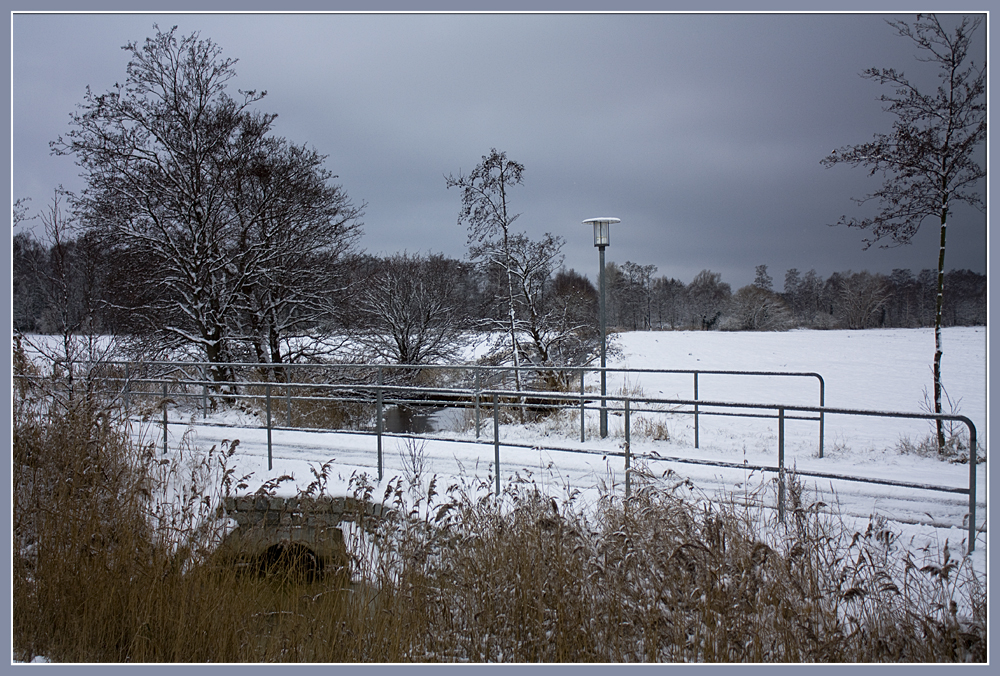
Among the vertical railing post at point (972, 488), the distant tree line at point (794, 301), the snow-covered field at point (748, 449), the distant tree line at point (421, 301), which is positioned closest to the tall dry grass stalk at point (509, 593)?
the vertical railing post at point (972, 488)

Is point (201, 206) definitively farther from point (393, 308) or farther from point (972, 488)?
point (972, 488)

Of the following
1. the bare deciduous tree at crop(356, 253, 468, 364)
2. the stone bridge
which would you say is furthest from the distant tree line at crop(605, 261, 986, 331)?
the bare deciduous tree at crop(356, 253, 468, 364)

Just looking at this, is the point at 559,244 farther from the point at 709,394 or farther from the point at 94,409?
the point at 94,409

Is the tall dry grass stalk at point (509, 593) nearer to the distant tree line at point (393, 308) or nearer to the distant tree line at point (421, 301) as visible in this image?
the distant tree line at point (421, 301)

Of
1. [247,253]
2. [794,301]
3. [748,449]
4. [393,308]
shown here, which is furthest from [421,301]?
[794,301]

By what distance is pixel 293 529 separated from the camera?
5191 mm

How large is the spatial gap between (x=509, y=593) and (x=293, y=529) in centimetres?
249

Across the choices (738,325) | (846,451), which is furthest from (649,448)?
(738,325)

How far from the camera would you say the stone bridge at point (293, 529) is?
4258 millimetres

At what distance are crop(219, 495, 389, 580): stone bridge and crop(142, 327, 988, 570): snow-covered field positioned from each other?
11.0 inches

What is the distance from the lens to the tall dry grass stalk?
301 centimetres

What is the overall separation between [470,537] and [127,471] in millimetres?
2742

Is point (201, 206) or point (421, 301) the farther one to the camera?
point (421, 301)

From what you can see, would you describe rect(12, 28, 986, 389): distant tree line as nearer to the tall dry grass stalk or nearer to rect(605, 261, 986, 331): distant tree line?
rect(605, 261, 986, 331): distant tree line
